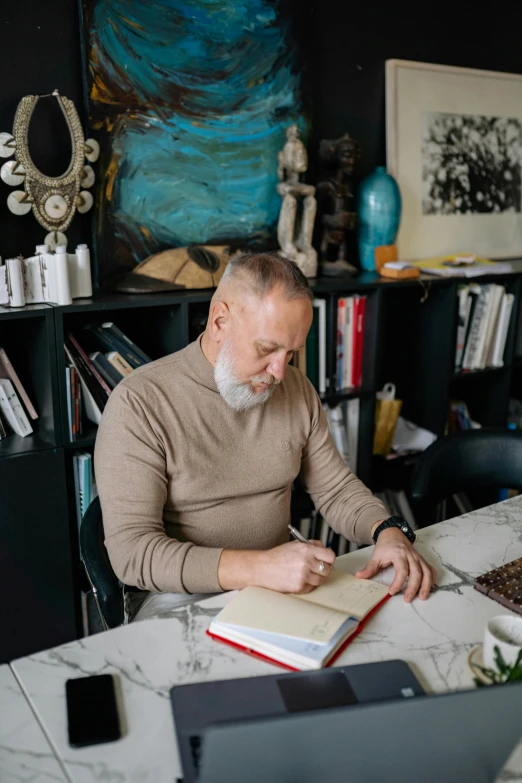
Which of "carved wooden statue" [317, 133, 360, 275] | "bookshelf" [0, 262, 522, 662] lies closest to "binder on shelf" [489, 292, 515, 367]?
"bookshelf" [0, 262, 522, 662]

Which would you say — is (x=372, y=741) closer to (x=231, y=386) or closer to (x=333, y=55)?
(x=231, y=386)

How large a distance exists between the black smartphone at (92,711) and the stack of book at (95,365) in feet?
3.80

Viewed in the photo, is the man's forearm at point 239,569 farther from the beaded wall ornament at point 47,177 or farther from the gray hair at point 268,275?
the beaded wall ornament at point 47,177

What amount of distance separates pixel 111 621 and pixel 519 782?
0.86 metres

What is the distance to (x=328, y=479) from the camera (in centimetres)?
188

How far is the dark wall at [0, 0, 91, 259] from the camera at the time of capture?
218cm

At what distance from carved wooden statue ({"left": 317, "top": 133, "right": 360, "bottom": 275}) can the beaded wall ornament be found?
0.93 metres

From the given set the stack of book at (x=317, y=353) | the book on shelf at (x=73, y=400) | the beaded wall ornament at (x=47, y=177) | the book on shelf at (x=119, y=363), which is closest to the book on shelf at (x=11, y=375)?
the book on shelf at (x=73, y=400)

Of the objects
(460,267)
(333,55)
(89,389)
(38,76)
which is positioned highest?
(333,55)

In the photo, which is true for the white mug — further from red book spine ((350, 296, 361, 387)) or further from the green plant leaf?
red book spine ((350, 296, 361, 387))

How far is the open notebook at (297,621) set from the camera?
117 cm

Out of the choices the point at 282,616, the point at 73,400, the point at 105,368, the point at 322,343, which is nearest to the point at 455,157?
the point at 322,343

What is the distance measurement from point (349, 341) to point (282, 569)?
4.92 ft

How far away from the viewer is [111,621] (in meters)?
1.51
